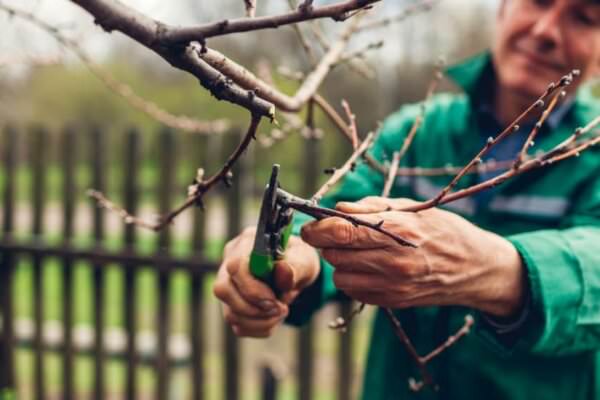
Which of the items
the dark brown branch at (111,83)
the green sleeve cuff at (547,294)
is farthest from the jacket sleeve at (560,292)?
the dark brown branch at (111,83)

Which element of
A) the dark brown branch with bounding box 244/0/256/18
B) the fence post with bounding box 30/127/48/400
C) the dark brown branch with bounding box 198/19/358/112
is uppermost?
the dark brown branch with bounding box 244/0/256/18

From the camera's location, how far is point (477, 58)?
7.32 ft

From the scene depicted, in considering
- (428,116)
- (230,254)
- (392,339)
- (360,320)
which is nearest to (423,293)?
(230,254)

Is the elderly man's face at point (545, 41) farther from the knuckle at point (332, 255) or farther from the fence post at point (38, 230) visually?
the fence post at point (38, 230)

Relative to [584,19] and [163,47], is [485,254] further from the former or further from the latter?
[584,19]

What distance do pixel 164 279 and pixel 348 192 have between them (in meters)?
2.00

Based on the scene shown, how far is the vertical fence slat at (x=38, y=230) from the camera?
4.19 m

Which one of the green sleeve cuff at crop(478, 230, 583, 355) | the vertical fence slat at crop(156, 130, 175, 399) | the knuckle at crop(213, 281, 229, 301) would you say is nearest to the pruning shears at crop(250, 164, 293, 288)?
the knuckle at crop(213, 281, 229, 301)

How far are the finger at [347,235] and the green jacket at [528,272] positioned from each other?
1.34 ft

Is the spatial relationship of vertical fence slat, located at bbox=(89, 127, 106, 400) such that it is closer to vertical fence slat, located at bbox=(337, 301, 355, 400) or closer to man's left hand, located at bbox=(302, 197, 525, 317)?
vertical fence slat, located at bbox=(337, 301, 355, 400)

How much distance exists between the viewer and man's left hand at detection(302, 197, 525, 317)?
3.57 ft

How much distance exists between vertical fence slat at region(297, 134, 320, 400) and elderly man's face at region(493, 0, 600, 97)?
1879 millimetres

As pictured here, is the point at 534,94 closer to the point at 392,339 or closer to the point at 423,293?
the point at 392,339

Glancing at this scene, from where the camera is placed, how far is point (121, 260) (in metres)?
3.87
